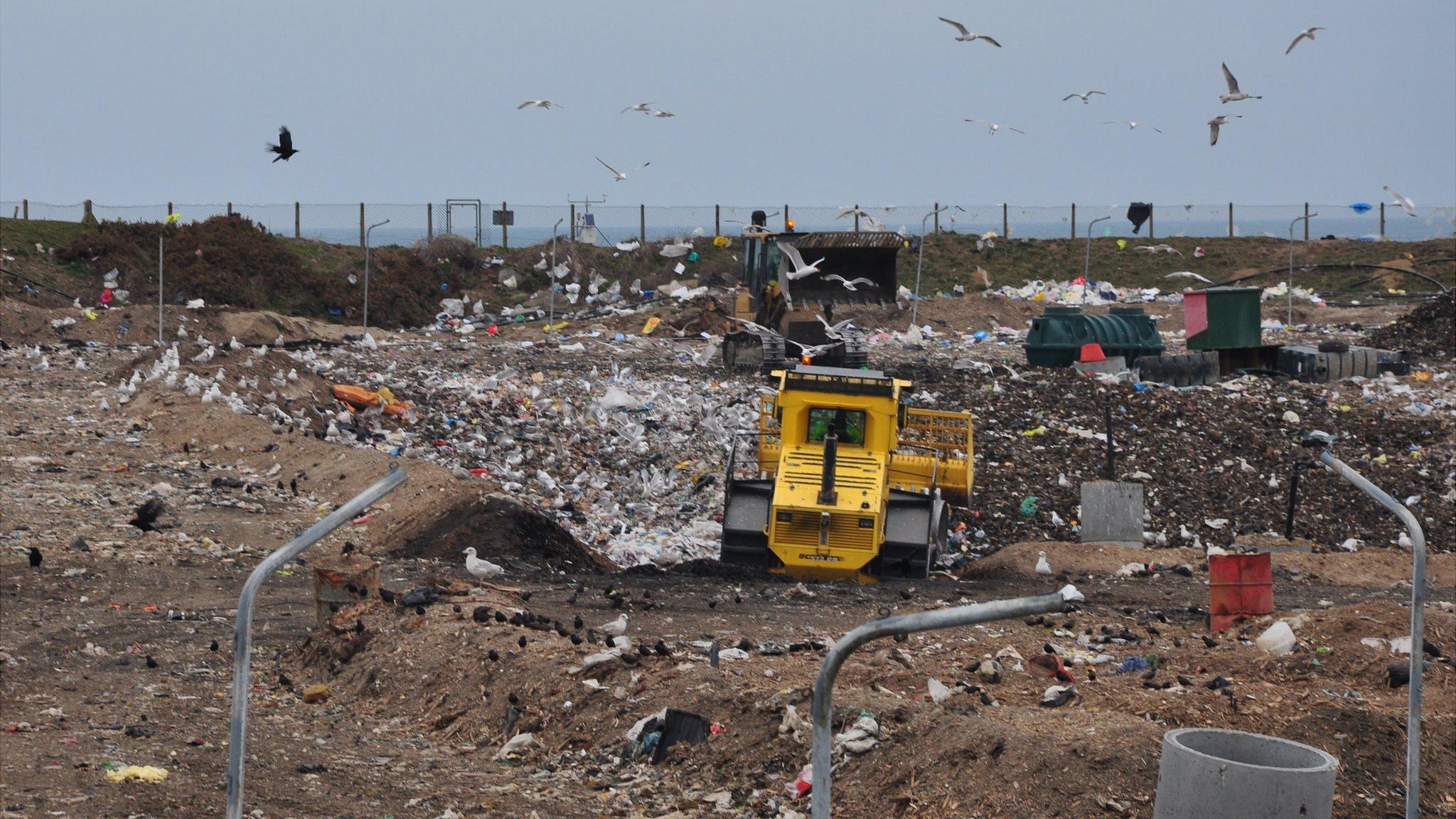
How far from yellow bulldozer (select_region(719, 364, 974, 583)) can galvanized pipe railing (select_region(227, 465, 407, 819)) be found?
7182 millimetres

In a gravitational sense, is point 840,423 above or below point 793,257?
below

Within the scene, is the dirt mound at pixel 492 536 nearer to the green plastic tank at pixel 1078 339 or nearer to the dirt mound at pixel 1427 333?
the green plastic tank at pixel 1078 339

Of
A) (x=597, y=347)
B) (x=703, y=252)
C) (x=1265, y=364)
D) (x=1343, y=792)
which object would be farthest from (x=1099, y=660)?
(x=703, y=252)

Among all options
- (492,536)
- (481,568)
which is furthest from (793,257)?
(481,568)

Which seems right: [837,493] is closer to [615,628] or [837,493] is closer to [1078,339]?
[615,628]

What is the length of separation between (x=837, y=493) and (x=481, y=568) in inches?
103

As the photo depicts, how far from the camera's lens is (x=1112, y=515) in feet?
42.6

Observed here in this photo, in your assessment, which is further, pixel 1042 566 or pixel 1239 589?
pixel 1042 566

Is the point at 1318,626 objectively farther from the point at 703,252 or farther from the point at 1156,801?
the point at 703,252

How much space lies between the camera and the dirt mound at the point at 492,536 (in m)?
11.3

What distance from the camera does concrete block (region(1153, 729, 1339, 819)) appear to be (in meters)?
4.56

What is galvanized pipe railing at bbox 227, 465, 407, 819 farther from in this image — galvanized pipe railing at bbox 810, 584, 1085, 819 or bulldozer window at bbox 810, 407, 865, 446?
bulldozer window at bbox 810, 407, 865, 446

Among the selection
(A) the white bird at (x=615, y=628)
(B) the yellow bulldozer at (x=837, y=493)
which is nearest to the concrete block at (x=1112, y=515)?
(B) the yellow bulldozer at (x=837, y=493)

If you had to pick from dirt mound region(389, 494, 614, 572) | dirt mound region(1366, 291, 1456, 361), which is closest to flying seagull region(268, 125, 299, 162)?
dirt mound region(389, 494, 614, 572)
